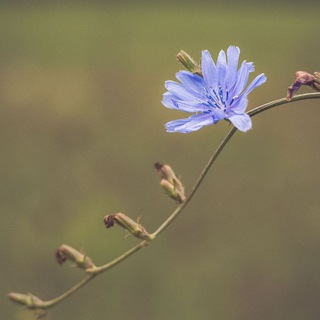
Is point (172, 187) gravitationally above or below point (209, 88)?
below

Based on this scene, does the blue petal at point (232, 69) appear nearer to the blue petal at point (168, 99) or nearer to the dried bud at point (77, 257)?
the blue petal at point (168, 99)

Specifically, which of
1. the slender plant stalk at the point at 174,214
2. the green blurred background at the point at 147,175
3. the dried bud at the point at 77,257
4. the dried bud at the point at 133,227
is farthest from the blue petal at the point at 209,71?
the green blurred background at the point at 147,175

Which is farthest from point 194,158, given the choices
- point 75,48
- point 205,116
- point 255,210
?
point 205,116

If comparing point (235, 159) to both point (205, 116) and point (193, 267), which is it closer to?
point (193, 267)

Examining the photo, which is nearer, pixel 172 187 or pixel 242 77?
pixel 242 77

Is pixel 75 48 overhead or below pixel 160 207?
overhead

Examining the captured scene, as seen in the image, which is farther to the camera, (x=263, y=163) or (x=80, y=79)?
(x=80, y=79)

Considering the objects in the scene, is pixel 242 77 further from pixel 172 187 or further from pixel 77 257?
pixel 77 257

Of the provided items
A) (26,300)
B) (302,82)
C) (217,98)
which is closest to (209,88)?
(217,98)
